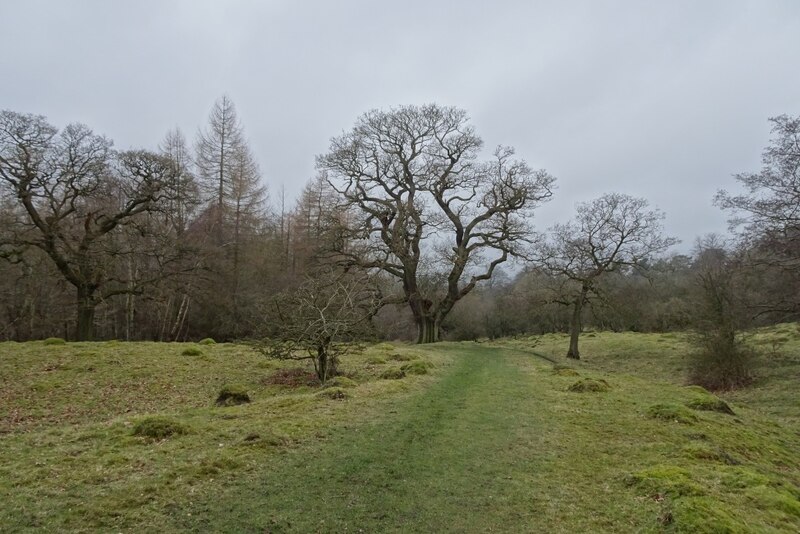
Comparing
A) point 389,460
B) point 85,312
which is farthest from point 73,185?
point 389,460

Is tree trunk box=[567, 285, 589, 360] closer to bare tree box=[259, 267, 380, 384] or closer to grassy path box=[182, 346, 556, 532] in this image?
bare tree box=[259, 267, 380, 384]

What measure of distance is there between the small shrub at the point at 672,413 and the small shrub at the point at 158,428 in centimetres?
1012

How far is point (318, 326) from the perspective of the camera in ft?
50.8

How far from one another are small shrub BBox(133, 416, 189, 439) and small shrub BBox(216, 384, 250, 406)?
143 inches

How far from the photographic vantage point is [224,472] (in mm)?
6898

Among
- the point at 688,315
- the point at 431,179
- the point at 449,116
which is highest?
the point at 449,116

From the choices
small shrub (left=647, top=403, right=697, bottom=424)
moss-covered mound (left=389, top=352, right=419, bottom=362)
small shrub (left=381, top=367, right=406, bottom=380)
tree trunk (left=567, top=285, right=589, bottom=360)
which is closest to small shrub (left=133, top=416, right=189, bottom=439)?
small shrub (left=381, top=367, right=406, bottom=380)

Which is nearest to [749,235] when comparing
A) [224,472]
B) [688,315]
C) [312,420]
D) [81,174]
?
[688,315]

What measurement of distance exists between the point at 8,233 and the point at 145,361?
1503 cm

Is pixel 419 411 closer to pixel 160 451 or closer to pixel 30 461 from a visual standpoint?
pixel 160 451

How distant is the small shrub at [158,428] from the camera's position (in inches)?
340

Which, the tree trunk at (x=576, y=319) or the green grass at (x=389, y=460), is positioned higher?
the tree trunk at (x=576, y=319)

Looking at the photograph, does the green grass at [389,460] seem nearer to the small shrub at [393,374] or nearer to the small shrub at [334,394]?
the small shrub at [334,394]

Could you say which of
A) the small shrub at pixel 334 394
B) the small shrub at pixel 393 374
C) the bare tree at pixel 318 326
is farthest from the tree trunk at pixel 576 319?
the small shrub at pixel 334 394
